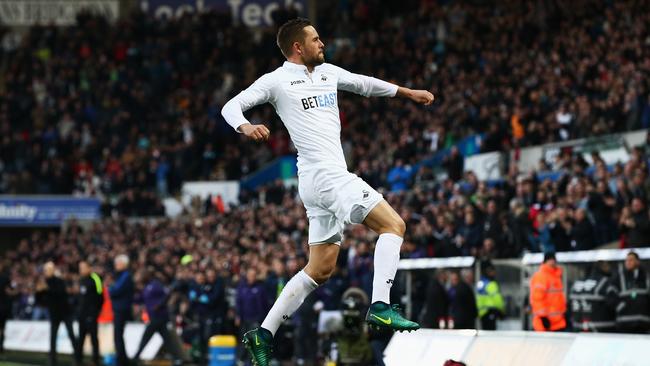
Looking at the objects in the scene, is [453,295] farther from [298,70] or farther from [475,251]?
[298,70]

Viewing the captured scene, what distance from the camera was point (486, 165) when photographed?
26125 mm

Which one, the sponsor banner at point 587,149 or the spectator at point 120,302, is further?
the sponsor banner at point 587,149

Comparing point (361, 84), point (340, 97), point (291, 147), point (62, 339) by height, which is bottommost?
point (62, 339)

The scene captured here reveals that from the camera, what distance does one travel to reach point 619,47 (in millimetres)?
25703

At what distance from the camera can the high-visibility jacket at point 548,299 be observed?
53.7 feet

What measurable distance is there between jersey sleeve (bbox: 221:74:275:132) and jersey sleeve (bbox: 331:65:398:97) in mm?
550

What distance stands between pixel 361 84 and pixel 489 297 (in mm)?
9534

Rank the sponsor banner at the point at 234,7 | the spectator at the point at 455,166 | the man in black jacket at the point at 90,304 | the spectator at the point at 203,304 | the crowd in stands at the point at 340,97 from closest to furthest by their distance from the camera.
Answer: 1. the man in black jacket at the point at 90,304
2. the spectator at the point at 203,304
3. the crowd in stands at the point at 340,97
4. the spectator at the point at 455,166
5. the sponsor banner at the point at 234,7

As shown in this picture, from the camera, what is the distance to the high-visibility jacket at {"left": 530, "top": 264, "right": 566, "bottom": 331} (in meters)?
16.4

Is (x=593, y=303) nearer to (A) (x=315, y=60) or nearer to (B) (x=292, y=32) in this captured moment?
(A) (x=315, y=60)

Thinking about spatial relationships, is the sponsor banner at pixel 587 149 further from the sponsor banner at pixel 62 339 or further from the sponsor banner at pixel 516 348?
the sponsor banner at pixel 516 348

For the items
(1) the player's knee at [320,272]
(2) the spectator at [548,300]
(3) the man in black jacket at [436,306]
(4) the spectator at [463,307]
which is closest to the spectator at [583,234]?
(4) the spectator at [463,307]

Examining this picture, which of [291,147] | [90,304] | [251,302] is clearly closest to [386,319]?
[90,304]

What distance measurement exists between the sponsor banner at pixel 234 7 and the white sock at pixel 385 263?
35.5m
